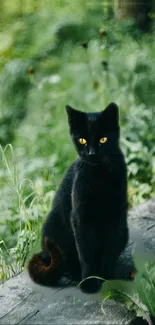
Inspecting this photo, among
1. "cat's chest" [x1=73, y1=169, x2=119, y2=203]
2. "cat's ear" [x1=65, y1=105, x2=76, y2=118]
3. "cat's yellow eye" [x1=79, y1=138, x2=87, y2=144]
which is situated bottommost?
"cat's chest" [x1=73, y1=169, x2=119, y2=203]

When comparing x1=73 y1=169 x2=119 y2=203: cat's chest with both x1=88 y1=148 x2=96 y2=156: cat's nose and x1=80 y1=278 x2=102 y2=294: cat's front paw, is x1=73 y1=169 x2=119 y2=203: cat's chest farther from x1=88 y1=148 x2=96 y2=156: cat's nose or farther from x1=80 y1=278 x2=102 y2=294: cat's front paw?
x1=80 y1=278 x2=102 y2=294: cat's front paw

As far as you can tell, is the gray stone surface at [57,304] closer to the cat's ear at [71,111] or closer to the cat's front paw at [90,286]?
the cat's front paw at [90,286]

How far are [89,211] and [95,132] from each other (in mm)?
324

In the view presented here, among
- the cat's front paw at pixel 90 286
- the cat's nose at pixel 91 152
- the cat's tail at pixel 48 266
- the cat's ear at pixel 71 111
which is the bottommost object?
the cat's front paw at pixel 90 286

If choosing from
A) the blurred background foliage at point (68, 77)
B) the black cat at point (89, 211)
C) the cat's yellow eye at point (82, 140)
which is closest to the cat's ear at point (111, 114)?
the black cat at point (89, 211)

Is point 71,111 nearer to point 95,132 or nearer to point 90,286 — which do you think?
point 95,132

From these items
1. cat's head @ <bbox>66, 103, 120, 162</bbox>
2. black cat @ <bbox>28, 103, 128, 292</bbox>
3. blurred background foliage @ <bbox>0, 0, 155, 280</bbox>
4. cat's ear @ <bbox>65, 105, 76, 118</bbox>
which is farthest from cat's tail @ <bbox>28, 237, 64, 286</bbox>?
blurred background foliage @ <bbox>0, 0, 155, 280</bbox>

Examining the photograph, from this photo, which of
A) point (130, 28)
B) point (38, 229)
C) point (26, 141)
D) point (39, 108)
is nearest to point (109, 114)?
point (38, 229)

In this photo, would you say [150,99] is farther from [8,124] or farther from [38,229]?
[38,229]

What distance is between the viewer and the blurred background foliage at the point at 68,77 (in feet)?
11.9

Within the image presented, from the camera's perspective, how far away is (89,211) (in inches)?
77.7

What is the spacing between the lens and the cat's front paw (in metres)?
2.02

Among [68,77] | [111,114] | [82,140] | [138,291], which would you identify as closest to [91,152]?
[82,140]

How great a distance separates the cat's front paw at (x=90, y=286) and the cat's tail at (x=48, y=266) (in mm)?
131
